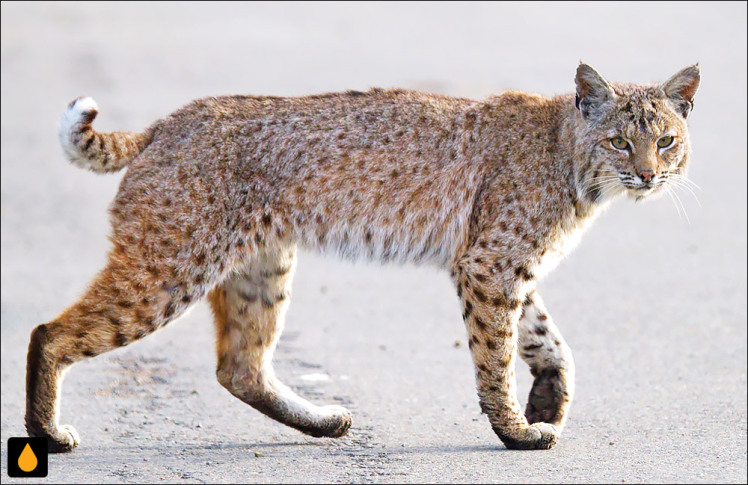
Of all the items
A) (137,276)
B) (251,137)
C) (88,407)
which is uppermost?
(251,137)

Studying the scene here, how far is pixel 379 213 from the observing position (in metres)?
5.86

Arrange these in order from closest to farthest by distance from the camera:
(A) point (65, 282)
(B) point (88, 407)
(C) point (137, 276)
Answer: (C) point (137, 276)
(B) point (88, 407)
(A) point (65, 282)

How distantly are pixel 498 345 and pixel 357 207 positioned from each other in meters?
0.96

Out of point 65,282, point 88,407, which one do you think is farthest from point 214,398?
point 65,282

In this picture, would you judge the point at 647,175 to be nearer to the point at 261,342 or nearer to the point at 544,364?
the point at 544,364

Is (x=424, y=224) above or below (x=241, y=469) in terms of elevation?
above

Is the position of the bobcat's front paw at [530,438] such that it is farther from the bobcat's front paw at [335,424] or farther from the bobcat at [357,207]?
the bobcat's front paw at [335,424]

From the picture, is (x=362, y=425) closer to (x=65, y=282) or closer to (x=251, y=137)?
(x=251, y=137)

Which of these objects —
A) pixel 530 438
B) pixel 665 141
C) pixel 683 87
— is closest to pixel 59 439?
pixel 530 438

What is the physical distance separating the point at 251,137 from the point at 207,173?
319 mm

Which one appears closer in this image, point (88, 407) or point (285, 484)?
point (285, 484)

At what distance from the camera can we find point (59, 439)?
214 inches

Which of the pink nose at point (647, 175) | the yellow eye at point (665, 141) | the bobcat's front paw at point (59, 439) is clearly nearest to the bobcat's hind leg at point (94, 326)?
the bobcat's front paw at point (59, 439)

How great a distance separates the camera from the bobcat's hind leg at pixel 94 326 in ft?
17.6
